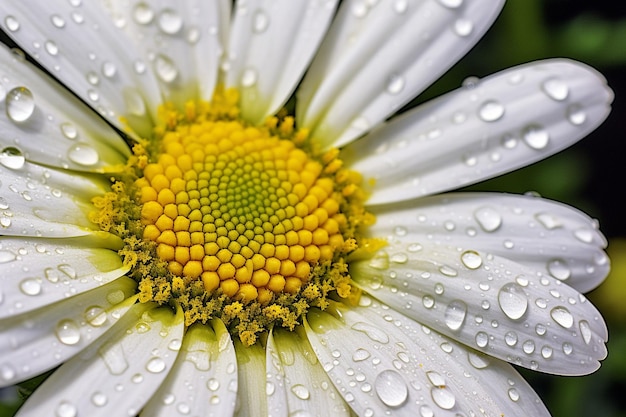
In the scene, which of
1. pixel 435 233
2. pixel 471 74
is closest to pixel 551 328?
pixel 435 233

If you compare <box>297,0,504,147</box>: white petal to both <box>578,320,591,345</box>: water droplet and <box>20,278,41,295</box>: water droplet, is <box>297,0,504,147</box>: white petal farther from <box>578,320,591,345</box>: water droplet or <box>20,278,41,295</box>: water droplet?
<box>20,278,41,295</box>: water droplet

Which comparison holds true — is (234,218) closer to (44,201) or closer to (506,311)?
(44,201)

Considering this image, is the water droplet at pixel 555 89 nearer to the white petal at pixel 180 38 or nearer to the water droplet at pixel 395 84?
the water droplet at pixel 395 84

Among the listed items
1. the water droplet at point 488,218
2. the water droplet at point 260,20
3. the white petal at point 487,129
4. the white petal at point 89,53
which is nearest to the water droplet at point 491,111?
the white petal at point 487,129

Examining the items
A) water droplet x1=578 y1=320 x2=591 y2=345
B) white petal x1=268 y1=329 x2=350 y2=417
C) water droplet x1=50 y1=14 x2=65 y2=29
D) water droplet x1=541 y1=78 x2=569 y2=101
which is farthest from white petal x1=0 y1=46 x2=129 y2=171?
water droplet x1=578 y1=320 x2=591 y2=345

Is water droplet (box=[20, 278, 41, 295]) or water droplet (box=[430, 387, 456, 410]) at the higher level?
water droplet (box=[20, 278, 41, 295])

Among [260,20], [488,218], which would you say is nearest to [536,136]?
[488,218]
